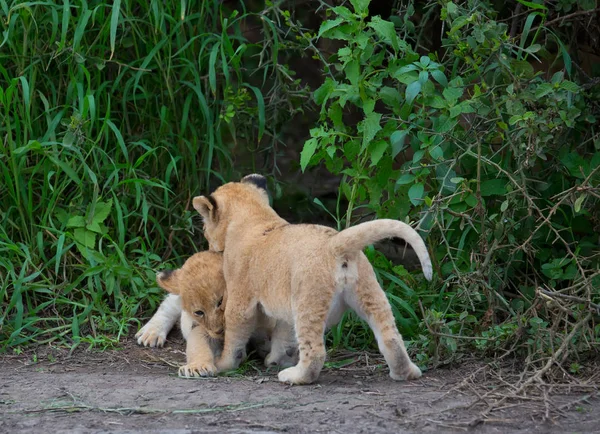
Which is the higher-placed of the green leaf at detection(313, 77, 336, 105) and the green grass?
the green leaf at detection(313, 77, 336, 105)

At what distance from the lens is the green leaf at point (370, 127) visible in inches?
230

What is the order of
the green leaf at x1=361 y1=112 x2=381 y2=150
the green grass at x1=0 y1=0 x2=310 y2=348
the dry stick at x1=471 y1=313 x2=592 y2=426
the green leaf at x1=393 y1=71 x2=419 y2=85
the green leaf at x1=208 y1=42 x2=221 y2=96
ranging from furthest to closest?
the green leaf at x1=208 y1=42 x2=221 y2=96 → the green grass at x1=0 y1=0 x2=310 y2=348 → the green leaf at x1=361 y1=112 x2=381 y2=150 → the green leaf at x1=393 y1=71 x2=419 y2=85 → the dry stick at x1=471 y1=313 x2=592 y2=426

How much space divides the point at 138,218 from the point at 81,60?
1.17 metres

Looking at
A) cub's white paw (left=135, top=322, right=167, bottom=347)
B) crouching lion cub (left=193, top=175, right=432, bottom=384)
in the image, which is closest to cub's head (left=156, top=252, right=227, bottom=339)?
crouching lion cub (left=193, top=175, right=432, bottom=384)

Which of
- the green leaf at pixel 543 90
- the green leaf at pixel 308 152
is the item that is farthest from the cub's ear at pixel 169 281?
the green leaf at pixel 543 90

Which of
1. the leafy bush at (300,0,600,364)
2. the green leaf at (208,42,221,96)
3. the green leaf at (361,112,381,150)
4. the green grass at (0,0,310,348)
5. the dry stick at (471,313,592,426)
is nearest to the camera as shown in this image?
the dry stick at (471,313,592,426)

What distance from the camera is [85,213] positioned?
262 inches

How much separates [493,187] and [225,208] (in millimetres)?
1631

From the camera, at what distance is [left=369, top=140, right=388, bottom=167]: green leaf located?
5.93 m

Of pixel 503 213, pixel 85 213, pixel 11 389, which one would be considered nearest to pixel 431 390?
pixel 503 213

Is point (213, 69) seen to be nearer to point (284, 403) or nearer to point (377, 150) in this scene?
point (377, 150)

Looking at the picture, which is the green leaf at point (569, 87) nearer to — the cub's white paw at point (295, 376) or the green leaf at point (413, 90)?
the green leaf at point (413, 90)

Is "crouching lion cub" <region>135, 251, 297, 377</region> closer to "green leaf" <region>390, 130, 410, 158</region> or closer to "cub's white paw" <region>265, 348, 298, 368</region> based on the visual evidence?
"cub's white paw" <region>265, 348, 298, 368</region>

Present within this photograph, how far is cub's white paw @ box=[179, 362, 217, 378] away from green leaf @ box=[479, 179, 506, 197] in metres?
1.94
